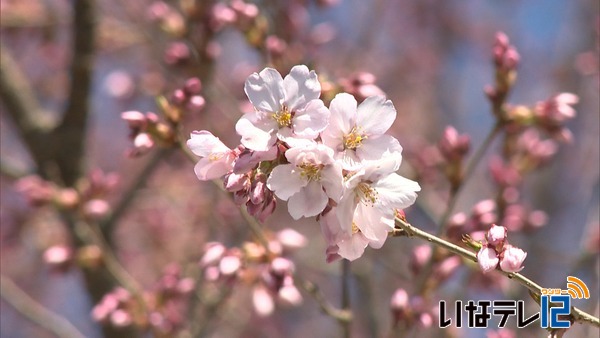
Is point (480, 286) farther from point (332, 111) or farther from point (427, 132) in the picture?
point (427, 132)

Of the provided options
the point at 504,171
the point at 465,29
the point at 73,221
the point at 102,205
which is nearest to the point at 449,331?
the point at 504,171

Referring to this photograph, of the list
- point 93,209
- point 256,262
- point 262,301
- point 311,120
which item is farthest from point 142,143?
point 93,209

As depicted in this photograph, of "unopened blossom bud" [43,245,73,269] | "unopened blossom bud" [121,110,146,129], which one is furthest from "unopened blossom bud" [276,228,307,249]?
"unopened blossom bud" [43,245,73,269]

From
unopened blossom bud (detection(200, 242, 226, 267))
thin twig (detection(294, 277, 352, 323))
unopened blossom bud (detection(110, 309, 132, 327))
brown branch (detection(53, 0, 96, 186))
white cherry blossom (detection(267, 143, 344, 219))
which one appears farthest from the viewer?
brown branch (detection(53, 0, 96, 186))

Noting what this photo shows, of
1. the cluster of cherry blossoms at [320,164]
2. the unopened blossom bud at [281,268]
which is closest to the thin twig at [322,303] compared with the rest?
the unopened blossom bud at [281,268]

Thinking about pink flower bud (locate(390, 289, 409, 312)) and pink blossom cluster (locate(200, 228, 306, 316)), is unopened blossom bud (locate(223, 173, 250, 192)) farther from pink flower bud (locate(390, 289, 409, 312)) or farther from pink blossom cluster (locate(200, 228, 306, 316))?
pink flower bud (locate(390, 289, 409, 312))
